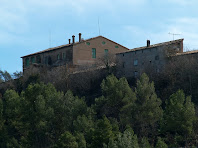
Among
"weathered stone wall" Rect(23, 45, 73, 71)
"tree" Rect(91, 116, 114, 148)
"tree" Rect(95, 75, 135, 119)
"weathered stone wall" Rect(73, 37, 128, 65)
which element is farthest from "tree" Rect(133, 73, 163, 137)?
"weathered stone wall" Rect(23, 45, 73, 71)

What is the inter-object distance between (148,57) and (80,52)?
1541cm

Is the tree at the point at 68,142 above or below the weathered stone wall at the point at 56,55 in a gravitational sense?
below

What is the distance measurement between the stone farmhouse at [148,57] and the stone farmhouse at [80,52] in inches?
315

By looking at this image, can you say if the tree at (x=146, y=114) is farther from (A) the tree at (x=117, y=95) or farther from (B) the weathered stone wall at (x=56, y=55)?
(B) the weathered stone wall at (x=56, y=55)

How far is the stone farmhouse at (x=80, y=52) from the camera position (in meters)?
63.0

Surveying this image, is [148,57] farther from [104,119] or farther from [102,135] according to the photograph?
[102,135]

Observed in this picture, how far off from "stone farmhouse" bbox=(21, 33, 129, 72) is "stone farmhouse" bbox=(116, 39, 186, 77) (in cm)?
800

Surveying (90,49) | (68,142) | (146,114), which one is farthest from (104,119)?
(90,49)

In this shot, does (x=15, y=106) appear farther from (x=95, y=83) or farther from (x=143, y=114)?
(x=143, y=114)

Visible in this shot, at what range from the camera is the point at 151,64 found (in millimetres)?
50156

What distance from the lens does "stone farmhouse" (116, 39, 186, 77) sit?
4883cm

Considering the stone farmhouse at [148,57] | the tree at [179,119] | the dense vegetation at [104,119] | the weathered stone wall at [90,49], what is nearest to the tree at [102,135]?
the dense vegetation at [104,119]

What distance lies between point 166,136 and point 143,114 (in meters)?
2.83

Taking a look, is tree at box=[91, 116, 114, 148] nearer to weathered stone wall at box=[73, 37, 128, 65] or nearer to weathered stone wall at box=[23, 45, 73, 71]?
weathered stone wall at box=[73, 37, 128, 65]
